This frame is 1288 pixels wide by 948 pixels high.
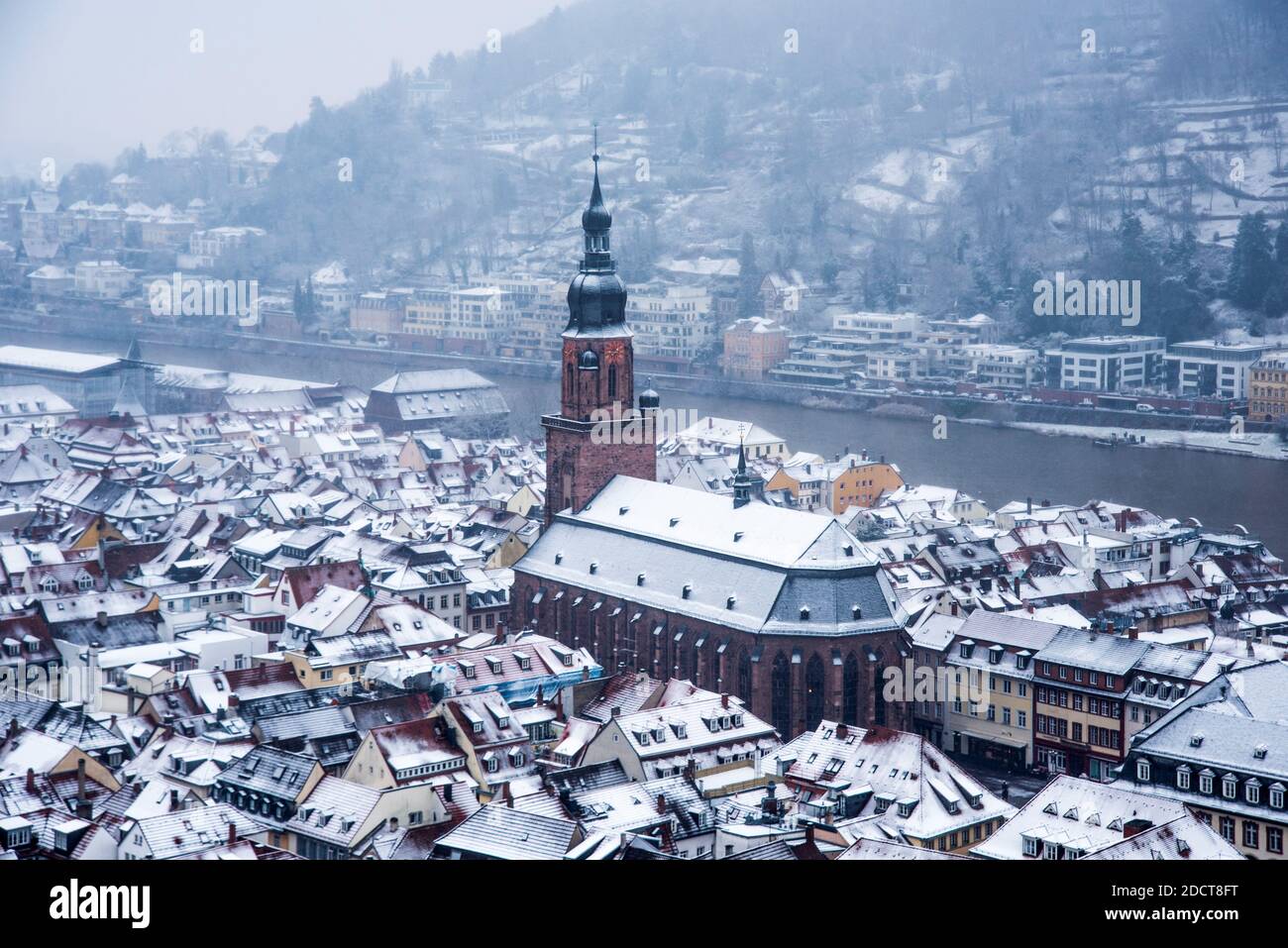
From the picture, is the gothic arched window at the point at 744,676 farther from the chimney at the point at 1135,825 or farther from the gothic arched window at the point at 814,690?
the chimney at the point at 1135,825

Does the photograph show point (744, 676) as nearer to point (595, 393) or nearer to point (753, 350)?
point (595, 393)

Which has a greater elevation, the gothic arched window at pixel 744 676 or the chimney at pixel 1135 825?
the chimney at pixel 1135 825

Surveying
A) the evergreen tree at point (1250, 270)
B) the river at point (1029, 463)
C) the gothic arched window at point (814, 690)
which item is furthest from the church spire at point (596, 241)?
the evergreen tree at point (1250, 270)

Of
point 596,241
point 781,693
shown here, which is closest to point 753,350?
point 596,241

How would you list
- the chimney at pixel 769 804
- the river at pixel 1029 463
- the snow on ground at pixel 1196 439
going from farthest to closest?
the snow on ground at pixel 1196 439 < the river at pixel 1029 463 < the chimney at pixel 769 804

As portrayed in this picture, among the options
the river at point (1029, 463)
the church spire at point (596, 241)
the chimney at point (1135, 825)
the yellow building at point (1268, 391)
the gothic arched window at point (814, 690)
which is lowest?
the river at point (1029, 463)

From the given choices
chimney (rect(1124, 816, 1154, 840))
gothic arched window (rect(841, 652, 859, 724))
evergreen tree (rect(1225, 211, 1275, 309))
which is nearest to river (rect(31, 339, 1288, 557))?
evergreen tree (rect(1225, 211, 1275, 309))
